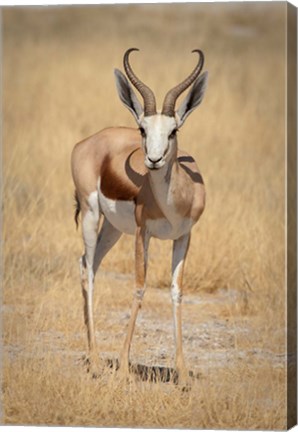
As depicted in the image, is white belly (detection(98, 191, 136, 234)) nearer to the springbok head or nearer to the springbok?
the springbok

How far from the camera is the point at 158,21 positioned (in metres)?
9.65

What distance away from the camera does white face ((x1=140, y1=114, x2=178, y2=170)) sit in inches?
320

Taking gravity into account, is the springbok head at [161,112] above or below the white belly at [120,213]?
above

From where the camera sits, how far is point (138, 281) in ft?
28.7

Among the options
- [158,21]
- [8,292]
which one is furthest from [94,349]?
[158,21]

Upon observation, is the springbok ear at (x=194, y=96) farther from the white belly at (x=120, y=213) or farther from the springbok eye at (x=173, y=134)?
the white belly at (x=120, y=213)

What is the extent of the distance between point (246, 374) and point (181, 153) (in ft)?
4.64

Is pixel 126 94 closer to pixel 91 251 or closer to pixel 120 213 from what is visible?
pixel 120 213

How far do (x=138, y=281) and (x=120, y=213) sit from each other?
493 millimetres

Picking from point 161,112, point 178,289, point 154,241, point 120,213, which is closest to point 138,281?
point 178,289

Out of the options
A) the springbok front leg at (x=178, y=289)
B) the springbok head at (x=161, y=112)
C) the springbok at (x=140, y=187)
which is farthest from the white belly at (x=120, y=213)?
the springbok head at (x=161, y=112)

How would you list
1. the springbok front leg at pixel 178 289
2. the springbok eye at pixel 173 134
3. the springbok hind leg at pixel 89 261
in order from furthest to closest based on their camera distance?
the springbok hind leg at pixel 89 261
the springbok front leg at pixel 178 289
the springbok eye at pixel 173 134

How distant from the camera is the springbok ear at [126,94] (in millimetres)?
8500

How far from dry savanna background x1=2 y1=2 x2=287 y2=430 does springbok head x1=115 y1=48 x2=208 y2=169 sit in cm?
55
